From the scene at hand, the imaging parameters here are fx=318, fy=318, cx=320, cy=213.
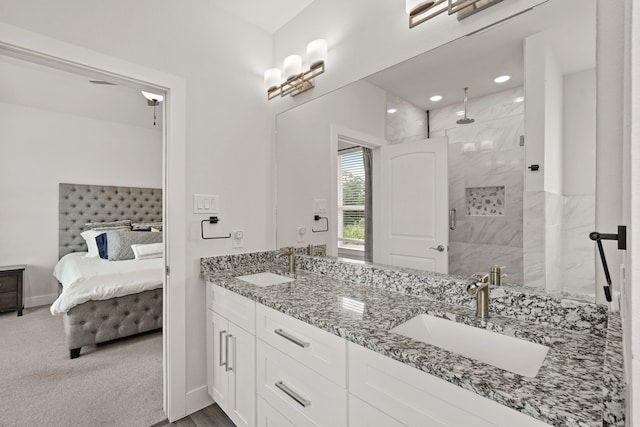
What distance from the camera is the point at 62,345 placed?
2908 millimetres

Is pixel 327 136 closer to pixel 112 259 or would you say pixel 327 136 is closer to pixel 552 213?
pixel 552 213

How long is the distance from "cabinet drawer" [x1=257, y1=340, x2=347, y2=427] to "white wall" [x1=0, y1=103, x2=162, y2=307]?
420cm

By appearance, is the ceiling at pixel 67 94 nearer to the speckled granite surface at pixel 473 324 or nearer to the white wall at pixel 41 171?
the white wall at pixel 41 171

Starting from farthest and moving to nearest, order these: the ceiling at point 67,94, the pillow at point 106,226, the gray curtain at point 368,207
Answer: the pillow at point 106,226 → the ceiling at point 67,94 → the gray curtain at point 368,207

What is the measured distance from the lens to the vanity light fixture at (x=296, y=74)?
1937mm

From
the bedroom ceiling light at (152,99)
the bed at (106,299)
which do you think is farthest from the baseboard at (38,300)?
the bedroom ceiling light at (152,99)

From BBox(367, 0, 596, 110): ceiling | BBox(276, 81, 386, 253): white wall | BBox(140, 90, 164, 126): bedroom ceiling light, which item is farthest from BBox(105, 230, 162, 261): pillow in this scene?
BBox(367, 0, 596, 110): ceiling

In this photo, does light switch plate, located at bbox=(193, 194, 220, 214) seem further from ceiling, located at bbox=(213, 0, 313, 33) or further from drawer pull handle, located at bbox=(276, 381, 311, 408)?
ceiling, located at bbox=(213, 0, 313, 33)

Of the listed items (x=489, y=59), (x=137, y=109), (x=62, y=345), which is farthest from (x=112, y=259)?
(x=489, y=59)

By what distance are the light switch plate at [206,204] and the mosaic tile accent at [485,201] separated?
148 centimetres

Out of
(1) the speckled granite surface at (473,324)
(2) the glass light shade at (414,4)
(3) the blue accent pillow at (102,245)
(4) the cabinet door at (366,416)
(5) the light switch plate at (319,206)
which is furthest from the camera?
(3) the blue accent pillow at (102,245)

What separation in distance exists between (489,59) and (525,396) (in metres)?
1.18

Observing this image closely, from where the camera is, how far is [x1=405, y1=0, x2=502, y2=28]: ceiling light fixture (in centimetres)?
127

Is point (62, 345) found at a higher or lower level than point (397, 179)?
lower
